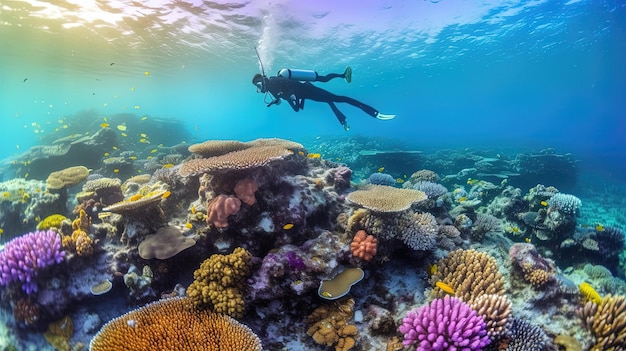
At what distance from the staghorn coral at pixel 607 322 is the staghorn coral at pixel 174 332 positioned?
5.25m

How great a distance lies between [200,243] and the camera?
5.65 meters

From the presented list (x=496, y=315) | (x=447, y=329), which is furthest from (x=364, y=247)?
(x=496, y=315)

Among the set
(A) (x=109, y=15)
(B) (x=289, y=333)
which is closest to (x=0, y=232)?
(B) (x=289, y=333)

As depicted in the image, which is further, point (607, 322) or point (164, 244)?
point (164, 244)

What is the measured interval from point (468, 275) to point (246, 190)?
448 cm

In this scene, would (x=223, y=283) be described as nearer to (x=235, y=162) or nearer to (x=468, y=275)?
(x=235, y=162)

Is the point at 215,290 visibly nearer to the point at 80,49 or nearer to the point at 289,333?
the point at 289,333

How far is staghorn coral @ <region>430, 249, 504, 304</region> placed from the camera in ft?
16.4

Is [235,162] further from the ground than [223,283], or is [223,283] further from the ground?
[235,162]

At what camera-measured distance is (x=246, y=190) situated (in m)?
5.62

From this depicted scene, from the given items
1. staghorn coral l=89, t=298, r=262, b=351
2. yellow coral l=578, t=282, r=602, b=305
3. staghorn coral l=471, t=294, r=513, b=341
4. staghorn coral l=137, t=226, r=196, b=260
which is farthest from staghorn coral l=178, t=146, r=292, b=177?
yellow coral l=578, t=282, r=602, b=305

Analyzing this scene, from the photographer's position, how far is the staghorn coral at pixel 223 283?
175 inches

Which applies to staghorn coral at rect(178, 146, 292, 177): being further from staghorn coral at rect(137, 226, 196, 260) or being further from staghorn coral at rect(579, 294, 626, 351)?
staghorn coral at rect(579, 294, 626, 351)

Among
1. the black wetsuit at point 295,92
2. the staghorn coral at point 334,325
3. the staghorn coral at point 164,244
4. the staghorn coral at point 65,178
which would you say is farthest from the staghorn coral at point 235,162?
the staghorn coral at point 65,178
